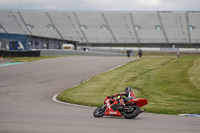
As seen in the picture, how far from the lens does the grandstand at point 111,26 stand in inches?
3519

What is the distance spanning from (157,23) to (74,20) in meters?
22.7

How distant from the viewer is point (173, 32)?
9031 cm

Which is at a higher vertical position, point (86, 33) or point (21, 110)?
point (86, 33)

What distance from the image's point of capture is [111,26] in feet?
309

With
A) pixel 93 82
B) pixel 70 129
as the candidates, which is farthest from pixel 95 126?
pixel 93 82

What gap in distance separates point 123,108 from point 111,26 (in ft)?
274

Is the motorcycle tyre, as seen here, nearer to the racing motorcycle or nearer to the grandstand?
the racing motorcycle

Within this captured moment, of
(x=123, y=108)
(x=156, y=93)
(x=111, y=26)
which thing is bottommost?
(x=156, y=93)

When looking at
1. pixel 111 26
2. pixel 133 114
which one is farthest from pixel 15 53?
pixel 111 26

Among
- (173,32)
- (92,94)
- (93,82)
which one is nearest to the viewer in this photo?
(92,94)

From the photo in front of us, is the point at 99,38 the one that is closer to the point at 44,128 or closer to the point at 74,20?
the point at 74,20

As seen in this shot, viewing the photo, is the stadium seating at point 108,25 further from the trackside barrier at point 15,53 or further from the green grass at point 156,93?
the green grass at point 156,93

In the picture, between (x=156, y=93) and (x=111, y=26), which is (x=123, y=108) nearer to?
(x=156, y=93)

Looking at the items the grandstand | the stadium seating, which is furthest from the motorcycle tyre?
the stadium seating
